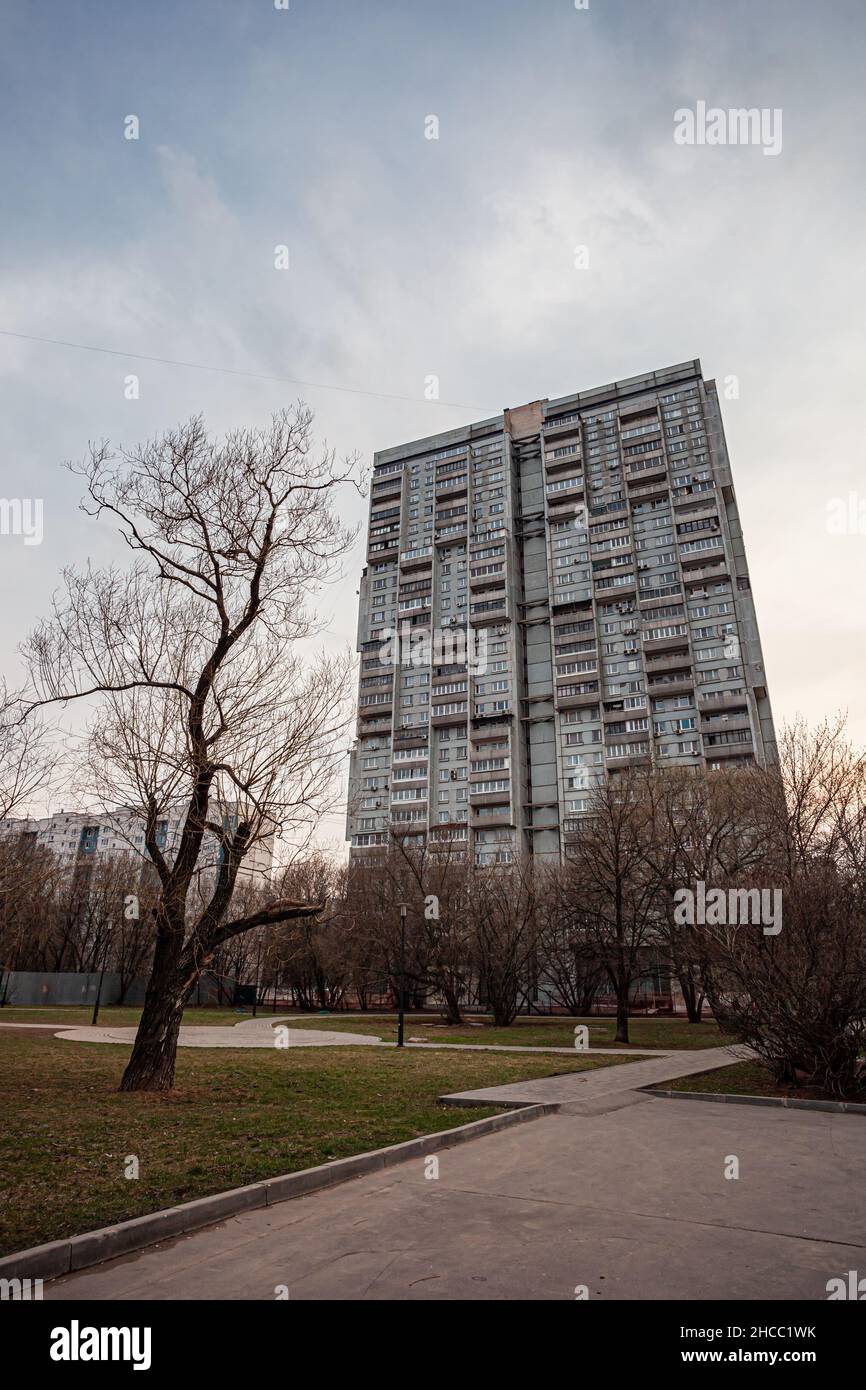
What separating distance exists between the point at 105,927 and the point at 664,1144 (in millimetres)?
56128

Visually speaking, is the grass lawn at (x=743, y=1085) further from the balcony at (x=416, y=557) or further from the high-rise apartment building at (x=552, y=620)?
the balcony at (x=416, y=557)

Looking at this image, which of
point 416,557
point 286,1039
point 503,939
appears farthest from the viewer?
point 416,557

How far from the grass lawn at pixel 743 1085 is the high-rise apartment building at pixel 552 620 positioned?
49230 millimetres

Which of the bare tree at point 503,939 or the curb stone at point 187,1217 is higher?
the curb stone at point 187,1217

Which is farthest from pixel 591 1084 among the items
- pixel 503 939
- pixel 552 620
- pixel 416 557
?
pixel 416 557

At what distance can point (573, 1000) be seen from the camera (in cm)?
4991

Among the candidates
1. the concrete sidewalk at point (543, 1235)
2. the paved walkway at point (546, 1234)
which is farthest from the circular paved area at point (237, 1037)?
the concrete sidewalk at point (543, 1235)

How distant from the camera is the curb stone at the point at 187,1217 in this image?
478 cm

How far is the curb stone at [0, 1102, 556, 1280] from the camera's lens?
4.78 meters

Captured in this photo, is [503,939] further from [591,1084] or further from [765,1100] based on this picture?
[765,1100]

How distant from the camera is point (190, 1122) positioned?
952cm

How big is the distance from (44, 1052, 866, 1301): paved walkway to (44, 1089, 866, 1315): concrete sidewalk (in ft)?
0.05

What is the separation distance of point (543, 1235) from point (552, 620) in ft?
250
